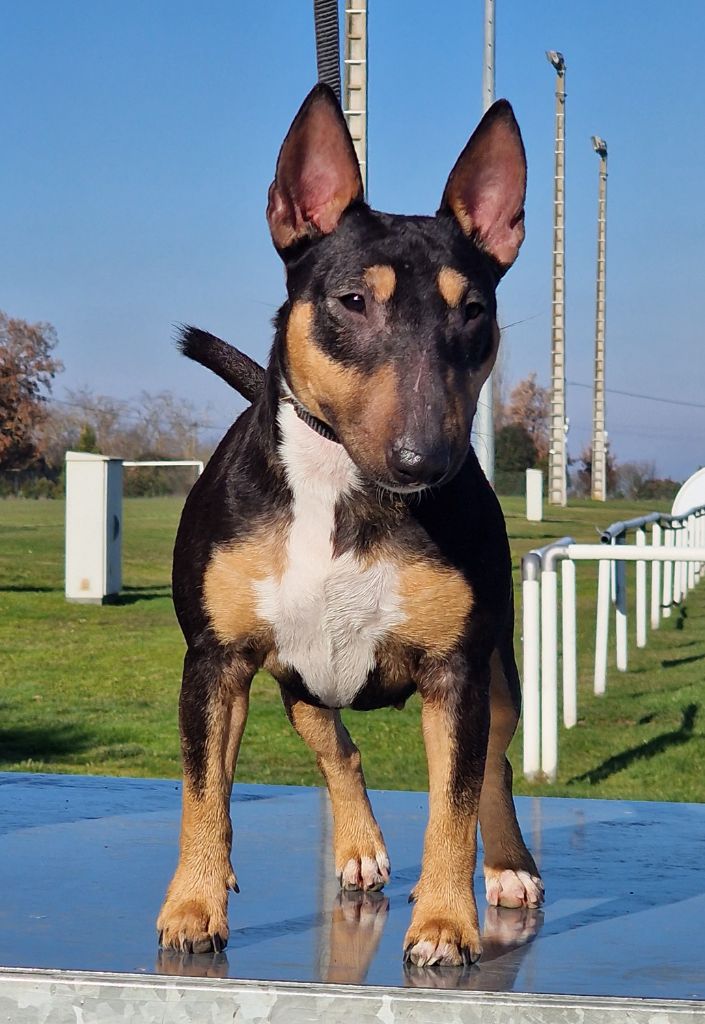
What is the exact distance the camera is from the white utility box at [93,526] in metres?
19.3

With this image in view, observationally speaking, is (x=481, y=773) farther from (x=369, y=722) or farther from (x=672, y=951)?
(x=369, y=722)

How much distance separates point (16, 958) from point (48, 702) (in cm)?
1346

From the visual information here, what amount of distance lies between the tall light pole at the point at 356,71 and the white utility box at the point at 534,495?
20654 mm

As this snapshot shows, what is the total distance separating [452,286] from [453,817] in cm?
98

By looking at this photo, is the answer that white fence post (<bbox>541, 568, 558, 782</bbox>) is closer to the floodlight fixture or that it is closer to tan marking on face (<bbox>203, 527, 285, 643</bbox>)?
tan marking on face (<bbox>203, 527, 285, 643</bbox>)

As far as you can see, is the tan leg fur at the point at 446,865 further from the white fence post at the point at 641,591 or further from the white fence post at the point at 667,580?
the white fence post at the point at 667,580

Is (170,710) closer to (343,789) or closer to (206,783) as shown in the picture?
(343,789)

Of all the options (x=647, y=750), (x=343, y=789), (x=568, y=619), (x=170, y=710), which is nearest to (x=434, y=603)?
(x=343, y=789)

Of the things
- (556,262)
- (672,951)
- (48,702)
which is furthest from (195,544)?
(556,262)

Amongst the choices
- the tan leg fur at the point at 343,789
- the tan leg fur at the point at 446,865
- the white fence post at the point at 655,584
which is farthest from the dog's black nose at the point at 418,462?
the white fence post at the point at 655,584

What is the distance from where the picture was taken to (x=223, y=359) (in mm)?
3689

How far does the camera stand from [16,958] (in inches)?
106

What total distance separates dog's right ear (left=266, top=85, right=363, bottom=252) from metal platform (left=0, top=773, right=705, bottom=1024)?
1362 millimetres

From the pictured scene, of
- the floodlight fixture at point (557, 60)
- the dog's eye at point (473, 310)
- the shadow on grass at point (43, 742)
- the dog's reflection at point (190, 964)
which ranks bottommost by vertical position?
the shadow on grass at point (43, 742)
